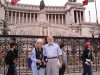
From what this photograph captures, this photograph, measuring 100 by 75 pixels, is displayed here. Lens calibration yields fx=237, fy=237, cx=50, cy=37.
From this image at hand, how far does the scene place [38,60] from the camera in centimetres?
795

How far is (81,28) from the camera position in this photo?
60.9 metres

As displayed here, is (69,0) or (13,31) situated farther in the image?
(69,0)

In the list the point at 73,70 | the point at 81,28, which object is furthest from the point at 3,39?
the point at 81,28

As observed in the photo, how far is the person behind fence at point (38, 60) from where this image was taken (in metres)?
7.95

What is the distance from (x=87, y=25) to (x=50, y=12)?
20602 millimetres

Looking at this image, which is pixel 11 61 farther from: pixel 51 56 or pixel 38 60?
pixel 51 56

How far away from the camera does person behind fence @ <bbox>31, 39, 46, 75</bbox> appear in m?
7.95

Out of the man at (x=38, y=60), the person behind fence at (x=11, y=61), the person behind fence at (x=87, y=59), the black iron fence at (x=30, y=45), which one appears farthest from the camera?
the black iron fence at (x=30, y=45)

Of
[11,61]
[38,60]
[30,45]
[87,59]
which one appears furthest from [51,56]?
[30,45]

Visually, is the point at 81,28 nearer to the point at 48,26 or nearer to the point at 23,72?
the point at 48,26

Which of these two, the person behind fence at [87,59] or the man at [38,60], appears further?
the person behind fence at [87,59]

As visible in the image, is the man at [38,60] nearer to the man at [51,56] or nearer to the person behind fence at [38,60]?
the person behind fence at [38,60]

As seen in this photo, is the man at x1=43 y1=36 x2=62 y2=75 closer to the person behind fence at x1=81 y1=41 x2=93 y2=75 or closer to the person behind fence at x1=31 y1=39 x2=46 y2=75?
the person behind fence at x1=31 y1=39 x2=46 y2=75

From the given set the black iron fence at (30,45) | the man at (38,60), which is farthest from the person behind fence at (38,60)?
the black iron fence at (30,45)
